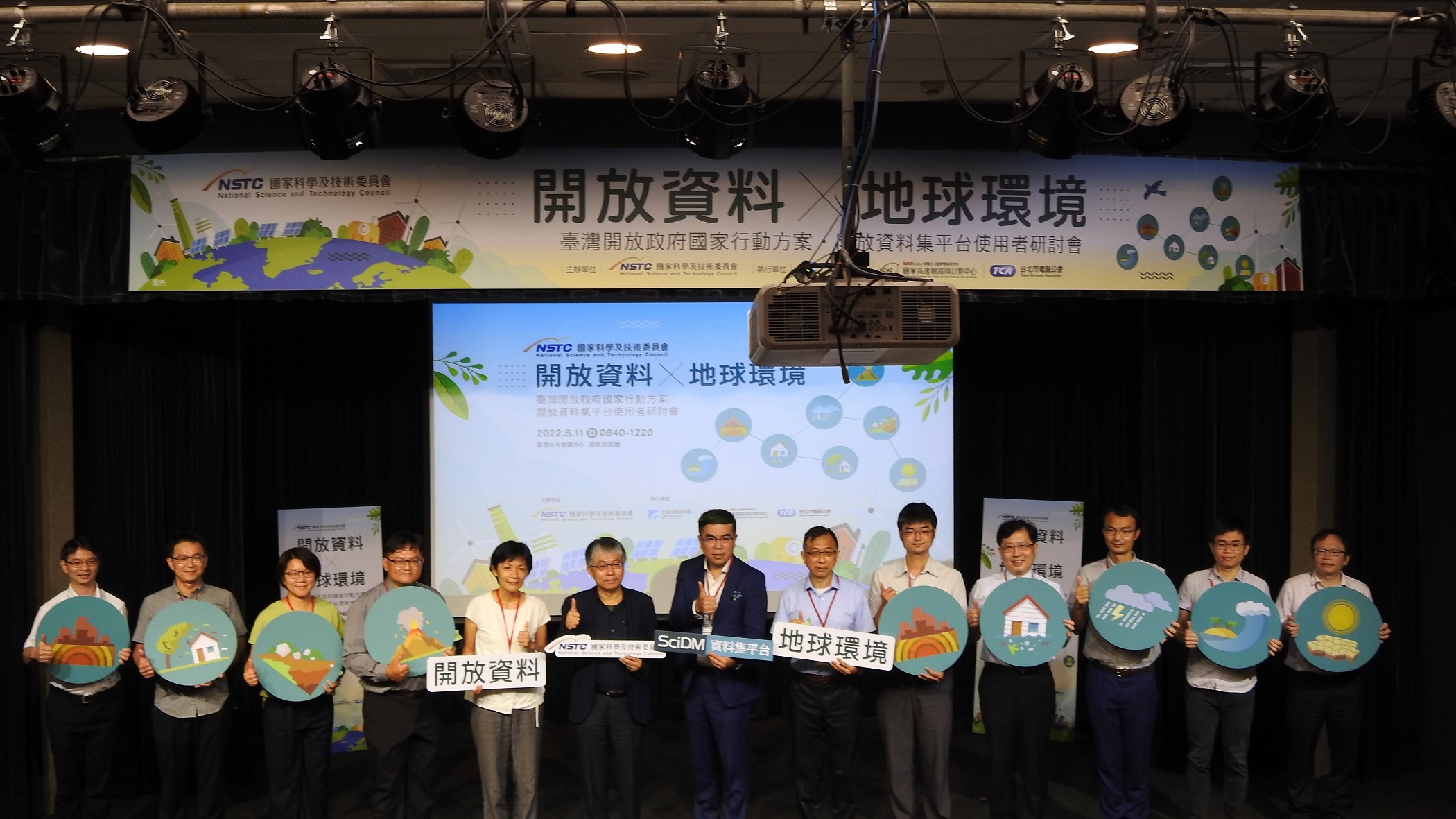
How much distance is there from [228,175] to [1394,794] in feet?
20.6

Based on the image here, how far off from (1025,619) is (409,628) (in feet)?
7.93

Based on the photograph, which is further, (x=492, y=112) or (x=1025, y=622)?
(x=1025, y=622)

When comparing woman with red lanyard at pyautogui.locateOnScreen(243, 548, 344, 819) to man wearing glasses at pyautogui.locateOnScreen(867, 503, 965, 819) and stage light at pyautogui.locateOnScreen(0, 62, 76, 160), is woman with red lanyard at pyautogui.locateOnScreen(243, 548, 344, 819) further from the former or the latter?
man wearing glasses at pyautogui.locateOnScreen(867, 503, 965, 819)

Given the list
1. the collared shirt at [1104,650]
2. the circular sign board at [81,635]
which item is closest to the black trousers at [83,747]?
the circular sign board at [81,635]

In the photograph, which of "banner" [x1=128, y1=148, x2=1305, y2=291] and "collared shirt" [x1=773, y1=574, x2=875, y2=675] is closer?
"collared shirt" [x1=773, y1=574, x2=875, y2=675]

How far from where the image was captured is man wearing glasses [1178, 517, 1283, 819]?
203 inches

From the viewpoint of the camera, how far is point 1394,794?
596cm

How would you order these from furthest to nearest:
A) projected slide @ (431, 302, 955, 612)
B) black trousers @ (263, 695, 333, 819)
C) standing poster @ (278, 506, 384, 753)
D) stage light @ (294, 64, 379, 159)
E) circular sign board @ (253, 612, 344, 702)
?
1. standing poster @ (278, 506, 384, 753)
2. projected slide @ (431, 302, 955, 612)
3. black trousers @ (263, 695, 333, 819)
4. circular sign board @ (253, 612, 344, 702)
5. stage light @ (294, 64, 379, 159)

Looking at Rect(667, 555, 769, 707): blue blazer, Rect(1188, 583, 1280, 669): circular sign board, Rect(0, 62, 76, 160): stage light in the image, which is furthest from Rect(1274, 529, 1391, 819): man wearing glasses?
Rect(0, 62, 76, 160): stage light

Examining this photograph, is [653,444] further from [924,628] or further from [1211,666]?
[1211,666]

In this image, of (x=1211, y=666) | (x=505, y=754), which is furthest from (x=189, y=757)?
(x=1211, y=666)

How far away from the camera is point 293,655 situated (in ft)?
15.6

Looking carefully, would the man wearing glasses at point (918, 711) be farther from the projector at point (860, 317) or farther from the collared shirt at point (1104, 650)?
the projector at point (860, 317)

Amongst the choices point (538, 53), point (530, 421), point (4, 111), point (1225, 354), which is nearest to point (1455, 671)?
point (1225, 354)
